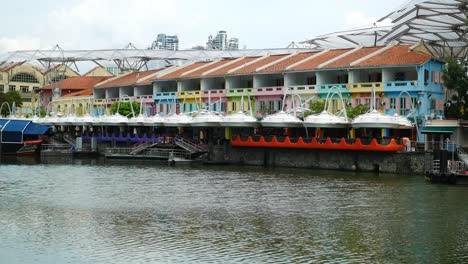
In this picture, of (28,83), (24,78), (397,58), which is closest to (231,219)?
(397,58)

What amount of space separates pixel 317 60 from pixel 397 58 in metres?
9.82

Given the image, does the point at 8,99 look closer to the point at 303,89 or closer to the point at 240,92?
the point at 240,92

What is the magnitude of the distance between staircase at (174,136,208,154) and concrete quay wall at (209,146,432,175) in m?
0.96

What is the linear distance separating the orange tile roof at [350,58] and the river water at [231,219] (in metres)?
15.9

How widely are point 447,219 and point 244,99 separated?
44.7 meters

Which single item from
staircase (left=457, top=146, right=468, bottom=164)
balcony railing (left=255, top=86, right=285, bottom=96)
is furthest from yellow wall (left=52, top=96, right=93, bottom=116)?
staircase (left=457, top=146, right=468, bottom=164)

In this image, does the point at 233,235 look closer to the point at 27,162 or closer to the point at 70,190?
the point at 70,190

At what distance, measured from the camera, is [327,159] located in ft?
205

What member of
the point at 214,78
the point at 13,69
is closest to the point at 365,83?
the point at 214,78

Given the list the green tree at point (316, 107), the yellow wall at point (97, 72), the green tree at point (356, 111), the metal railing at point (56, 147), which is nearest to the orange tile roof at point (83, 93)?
the metal railing at point (56, 147)

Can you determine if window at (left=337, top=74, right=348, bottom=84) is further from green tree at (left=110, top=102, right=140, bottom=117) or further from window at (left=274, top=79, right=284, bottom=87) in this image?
green tree at (left=110, top=102, right=140, bottom=117)

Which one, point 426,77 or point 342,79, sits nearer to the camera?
point 426,77

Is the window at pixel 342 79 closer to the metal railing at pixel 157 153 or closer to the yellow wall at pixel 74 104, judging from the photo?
the metal railing at pixel 157 153

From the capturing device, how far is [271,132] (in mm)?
70375
